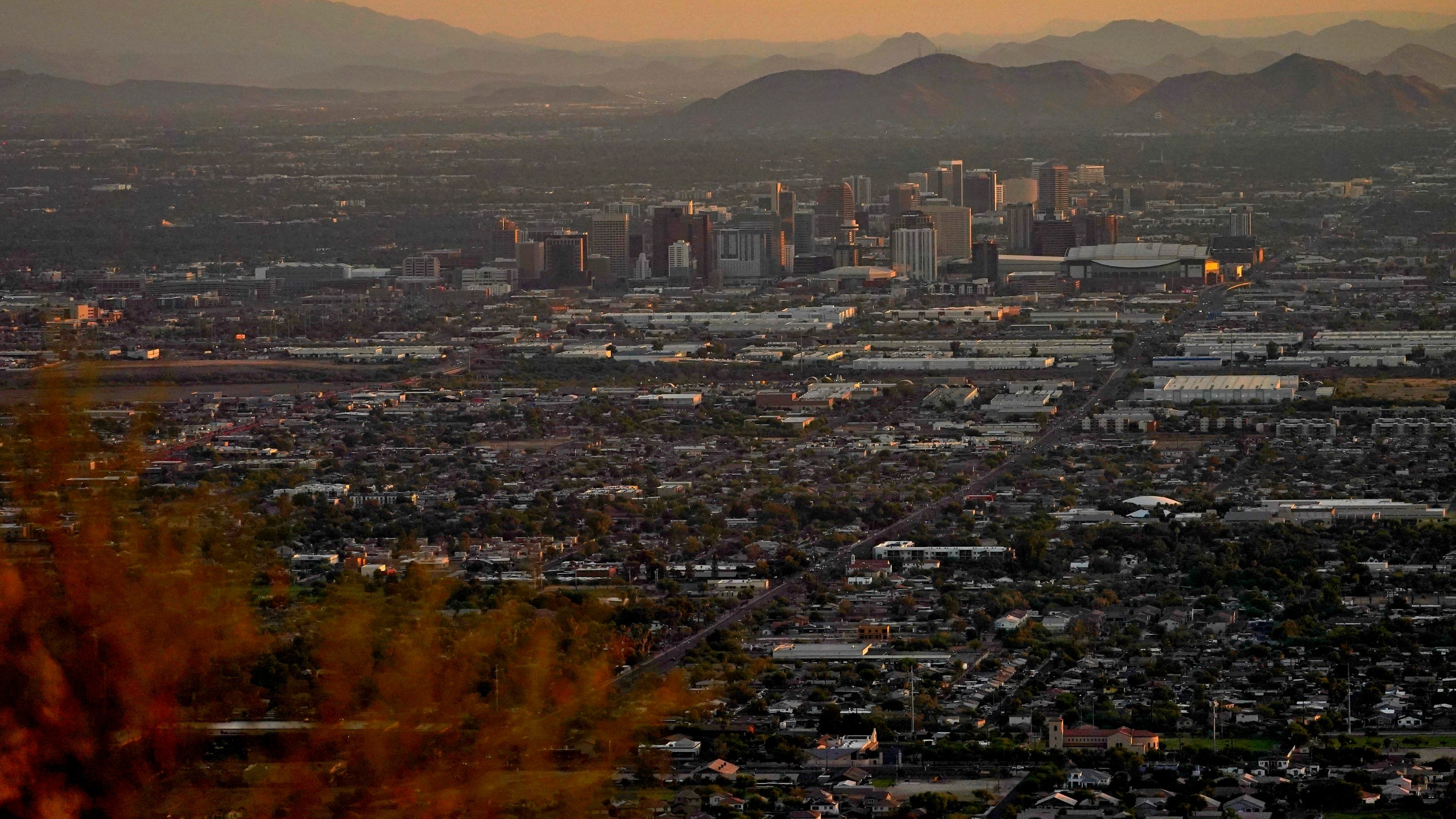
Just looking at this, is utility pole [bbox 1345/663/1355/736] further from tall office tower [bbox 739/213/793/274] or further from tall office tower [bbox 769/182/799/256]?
tall office tower [bbox 769/182/799/256]

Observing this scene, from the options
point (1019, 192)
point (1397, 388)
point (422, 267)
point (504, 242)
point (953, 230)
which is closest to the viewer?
point (1397, 388)

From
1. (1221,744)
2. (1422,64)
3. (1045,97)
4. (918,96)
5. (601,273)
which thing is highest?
(1422,64)

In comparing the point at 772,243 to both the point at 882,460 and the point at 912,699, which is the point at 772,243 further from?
the point at 912,699

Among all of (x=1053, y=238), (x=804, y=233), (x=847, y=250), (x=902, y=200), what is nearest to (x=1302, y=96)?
(x=902, y=200)

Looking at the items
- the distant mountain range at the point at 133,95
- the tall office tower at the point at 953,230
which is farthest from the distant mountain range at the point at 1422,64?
the tall office tower at the point at 953,230

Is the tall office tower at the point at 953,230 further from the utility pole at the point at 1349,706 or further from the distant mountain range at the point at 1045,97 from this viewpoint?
the distant mountain range at the point at 1045,97

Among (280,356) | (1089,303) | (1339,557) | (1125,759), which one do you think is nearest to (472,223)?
(1089,303)
